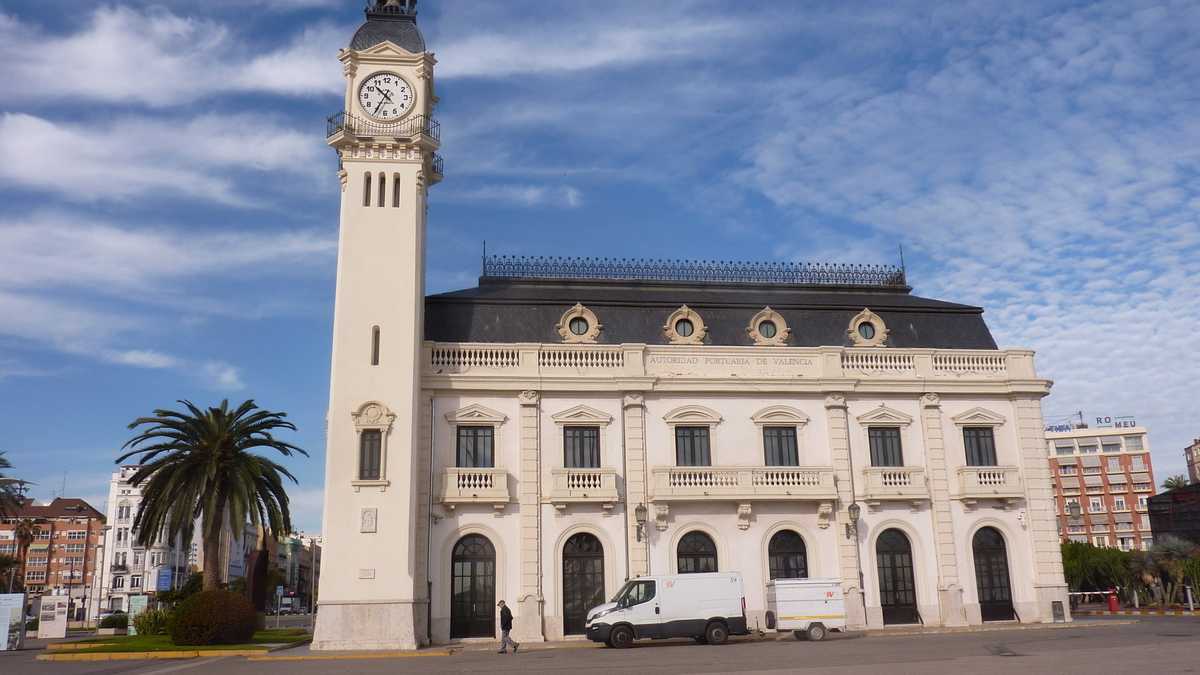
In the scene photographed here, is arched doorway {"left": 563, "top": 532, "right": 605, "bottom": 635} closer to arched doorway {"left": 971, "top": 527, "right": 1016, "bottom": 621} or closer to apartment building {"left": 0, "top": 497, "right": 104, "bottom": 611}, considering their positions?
arched doorway {"left": 971, "top": 527, "right": 1016, "bottom": 621}

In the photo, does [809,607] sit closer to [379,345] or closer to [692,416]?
[692,416]

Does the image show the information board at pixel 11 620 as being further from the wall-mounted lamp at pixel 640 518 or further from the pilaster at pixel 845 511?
the pilaster at pixel 845 511

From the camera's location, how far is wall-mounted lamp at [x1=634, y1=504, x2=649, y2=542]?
31.2 meters

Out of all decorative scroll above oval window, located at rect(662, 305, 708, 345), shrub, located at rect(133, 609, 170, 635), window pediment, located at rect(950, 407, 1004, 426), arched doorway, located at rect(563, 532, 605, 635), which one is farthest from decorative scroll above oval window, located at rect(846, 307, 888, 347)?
shrub, located at rect(133, 609, 170, 635)

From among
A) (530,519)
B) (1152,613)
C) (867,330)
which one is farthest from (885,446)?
(1152,613)

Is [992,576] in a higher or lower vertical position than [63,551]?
lower

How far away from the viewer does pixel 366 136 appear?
1294 inches

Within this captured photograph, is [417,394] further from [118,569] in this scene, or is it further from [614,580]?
[118,569]

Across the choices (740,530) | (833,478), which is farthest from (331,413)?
(833,478)

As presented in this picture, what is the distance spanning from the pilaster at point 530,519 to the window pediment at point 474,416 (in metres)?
0.95

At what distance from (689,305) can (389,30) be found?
15854 millimetres

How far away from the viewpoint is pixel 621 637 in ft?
88.8

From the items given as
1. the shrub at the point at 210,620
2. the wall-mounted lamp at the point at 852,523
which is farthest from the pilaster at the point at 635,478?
the shrub at the point at 210,620

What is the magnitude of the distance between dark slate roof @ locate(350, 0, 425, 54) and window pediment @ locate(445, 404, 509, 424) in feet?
45.7
